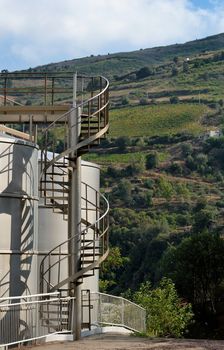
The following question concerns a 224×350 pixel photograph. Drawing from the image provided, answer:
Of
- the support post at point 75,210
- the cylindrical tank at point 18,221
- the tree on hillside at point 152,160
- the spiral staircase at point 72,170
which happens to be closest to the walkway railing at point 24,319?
the cylindrical tank at point 18,221

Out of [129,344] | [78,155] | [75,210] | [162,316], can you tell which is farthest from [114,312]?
[162,316]

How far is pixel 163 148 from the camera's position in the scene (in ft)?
536

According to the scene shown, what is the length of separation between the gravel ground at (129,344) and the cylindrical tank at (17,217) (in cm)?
188

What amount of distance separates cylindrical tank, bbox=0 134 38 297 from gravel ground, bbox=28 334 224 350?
1.88 meters

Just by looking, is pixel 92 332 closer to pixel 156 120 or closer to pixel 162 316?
pixel 162 316

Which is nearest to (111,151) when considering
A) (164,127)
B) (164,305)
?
(164,127)

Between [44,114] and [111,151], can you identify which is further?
[111,151]

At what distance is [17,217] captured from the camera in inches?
870

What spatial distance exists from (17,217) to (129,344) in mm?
4338

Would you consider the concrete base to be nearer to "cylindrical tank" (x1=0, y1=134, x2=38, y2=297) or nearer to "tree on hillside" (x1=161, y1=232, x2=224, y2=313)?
"cylindrical tank" (x1=0, y1=134, x2=38, y2=297)

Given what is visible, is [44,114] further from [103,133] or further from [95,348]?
[95,348]

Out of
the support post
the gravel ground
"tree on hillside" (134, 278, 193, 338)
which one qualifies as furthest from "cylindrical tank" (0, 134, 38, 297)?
"tree on hillside" (134, 278, 193, 338)

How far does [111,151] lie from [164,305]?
12210cm

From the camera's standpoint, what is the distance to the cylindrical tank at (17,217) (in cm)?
2167
